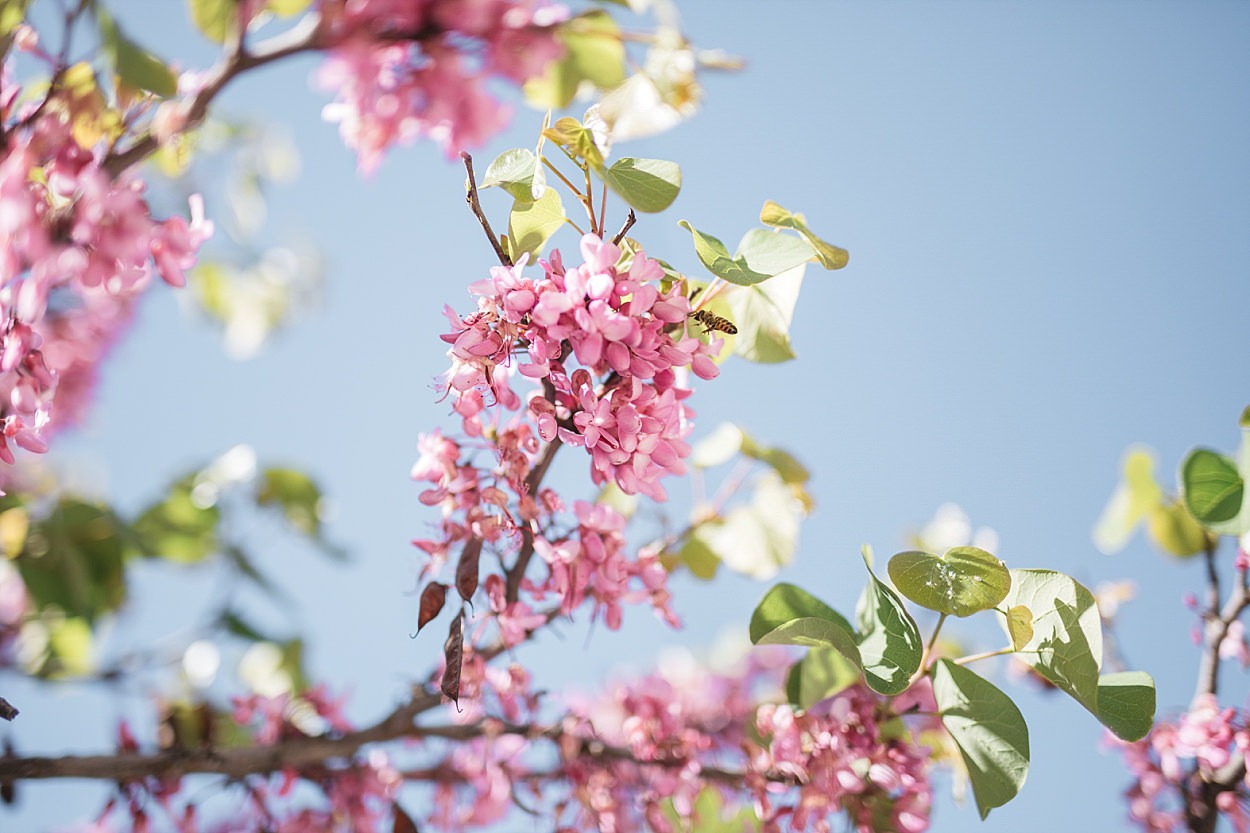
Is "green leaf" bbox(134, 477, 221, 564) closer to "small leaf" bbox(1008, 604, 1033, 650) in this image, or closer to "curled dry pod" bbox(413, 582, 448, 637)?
"curled dry pod" bbox(413, 582, 448, 637)

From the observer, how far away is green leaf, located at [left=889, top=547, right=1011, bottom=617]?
0.65m

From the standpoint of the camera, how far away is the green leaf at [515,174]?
2.00 ft

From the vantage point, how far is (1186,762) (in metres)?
0.96

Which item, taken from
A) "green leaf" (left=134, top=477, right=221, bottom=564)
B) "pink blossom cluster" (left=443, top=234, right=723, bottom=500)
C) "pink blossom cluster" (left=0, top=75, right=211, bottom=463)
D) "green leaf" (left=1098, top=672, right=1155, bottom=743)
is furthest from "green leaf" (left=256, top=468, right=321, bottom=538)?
"green leaf" (left=1098, top=672, right=1155, bottom=743)

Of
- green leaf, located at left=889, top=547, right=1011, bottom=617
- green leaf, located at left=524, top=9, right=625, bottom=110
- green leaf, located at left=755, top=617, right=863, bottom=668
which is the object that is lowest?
green leaf, located at left=755, top=617, right=863, bottom=668

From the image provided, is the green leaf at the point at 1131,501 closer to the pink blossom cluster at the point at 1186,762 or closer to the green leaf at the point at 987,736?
the pink blossom cluster at the point at 1186,762

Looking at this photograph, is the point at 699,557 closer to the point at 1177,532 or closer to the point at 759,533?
the point at 759,533

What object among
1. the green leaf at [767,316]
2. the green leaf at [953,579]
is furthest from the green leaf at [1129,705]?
the green leaf at [767,316]

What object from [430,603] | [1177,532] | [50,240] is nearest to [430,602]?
[430,603]

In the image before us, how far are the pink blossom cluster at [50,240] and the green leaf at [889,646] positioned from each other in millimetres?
592

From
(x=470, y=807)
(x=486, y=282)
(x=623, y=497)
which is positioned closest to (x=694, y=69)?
(x=486, y=282)

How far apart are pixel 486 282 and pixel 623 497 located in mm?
400

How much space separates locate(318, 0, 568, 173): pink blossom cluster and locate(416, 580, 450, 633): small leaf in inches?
14.3

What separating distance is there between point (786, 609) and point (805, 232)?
13.1 inches
